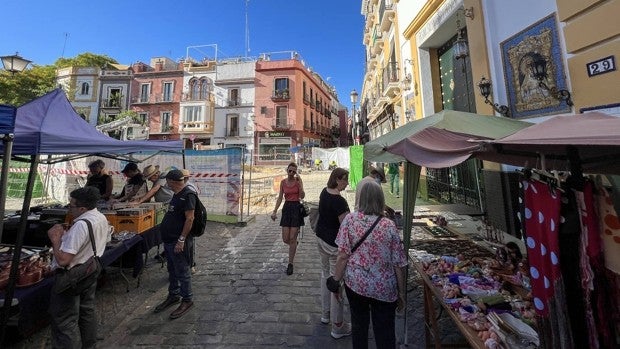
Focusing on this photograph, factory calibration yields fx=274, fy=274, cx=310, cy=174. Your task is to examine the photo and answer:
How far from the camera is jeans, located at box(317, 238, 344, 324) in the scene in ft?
9.86

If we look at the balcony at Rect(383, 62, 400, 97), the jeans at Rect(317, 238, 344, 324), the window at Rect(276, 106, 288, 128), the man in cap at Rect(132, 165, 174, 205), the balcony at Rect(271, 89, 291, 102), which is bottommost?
the jeans at Rect(317, 238, 344, 324)

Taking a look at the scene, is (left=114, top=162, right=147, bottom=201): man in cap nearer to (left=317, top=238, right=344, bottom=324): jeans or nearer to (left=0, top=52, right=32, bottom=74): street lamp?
A: (left=317, top=238, right=344, bottom=324): jeans

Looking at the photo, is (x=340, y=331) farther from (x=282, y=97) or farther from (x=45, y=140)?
(x=282, y=97)

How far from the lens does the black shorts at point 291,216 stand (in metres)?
4.54

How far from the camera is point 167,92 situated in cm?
3622

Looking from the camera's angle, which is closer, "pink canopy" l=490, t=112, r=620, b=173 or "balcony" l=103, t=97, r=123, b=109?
"pink canopy" l=490, t=112, r=620, b=173

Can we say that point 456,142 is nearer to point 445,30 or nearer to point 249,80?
point 445,30

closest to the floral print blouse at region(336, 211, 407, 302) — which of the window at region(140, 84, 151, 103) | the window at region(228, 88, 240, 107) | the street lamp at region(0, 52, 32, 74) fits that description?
the street lamp at region(0, 52, 32, 74)

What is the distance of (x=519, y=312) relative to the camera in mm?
2158

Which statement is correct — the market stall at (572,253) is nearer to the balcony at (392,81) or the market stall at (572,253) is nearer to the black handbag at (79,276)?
the black handbag at (79,276)

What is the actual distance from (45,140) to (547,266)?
5.20 meters

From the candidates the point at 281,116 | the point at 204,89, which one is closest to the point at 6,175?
the point at 281,116

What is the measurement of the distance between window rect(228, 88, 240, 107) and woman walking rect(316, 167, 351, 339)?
35342mm

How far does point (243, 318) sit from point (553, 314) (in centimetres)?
308
